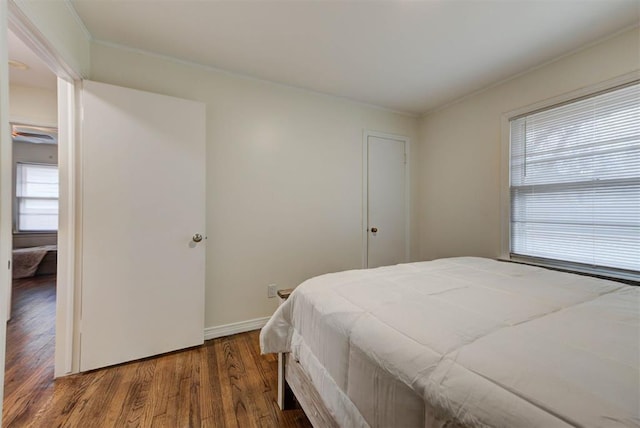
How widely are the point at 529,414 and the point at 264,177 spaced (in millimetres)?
2314

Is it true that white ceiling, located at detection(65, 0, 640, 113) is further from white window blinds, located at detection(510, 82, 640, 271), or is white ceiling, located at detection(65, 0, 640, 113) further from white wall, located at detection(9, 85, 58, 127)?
white wall, located at detection(9, 85, 58, 127)

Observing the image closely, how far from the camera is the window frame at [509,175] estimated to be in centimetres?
176

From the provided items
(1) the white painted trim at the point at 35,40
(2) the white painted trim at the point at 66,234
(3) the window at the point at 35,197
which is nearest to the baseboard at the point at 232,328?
(2) the white painted trim at the point at 66,234

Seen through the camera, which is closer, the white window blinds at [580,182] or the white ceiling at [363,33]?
the white ceiling at [363,33]

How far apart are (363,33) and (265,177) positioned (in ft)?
4.69

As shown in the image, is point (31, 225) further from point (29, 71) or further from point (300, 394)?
point (300, 394)

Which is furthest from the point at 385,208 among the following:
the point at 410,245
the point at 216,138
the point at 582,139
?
the point at 216,138

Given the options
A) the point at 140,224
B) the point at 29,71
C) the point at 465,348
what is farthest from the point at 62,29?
the point at 465,348

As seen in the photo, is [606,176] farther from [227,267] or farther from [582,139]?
[227,267]

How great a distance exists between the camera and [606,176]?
1834mm

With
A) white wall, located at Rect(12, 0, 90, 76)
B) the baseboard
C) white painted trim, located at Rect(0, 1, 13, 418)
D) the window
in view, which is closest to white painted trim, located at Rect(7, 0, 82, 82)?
white wall, located at Rect(12, 0, 90, 76)

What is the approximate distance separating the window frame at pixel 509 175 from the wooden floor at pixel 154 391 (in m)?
2.29

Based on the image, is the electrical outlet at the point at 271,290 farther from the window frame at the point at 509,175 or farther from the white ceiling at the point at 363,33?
the window frame at the point at 509,175

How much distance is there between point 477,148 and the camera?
265 cm
